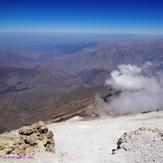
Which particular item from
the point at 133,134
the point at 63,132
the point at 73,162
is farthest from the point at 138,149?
the point at 63,132

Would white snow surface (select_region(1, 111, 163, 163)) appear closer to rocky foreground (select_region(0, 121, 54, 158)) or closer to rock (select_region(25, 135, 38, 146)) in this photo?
rocky foreground (select_region(0, 121, 54, 158))

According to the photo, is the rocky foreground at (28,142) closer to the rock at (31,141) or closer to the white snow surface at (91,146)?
the rock at (31,141)

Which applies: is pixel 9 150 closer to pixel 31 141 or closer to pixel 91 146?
pixel 31 141

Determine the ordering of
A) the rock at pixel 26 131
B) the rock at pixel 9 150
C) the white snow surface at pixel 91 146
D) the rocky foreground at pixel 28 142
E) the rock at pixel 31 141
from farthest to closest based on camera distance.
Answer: the rock at pixel 26 131
the rock at pixel 31 141
the rocky foreground at pixel 28 142
the rock at pixel 9 150
the white snow surface at pixel 91 146

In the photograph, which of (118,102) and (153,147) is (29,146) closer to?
(153,147)

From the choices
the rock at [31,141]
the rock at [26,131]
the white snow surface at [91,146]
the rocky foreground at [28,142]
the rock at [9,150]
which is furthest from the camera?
the rock at [26,131]

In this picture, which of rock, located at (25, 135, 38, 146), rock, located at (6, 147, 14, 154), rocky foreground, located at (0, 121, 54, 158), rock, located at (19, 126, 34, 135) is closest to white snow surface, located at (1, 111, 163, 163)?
rocky foreground, located at (0, 121, 54, 158)

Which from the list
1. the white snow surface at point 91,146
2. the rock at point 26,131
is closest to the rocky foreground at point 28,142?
the rock at point 26,131

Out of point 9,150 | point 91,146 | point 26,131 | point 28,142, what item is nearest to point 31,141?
point 28,142
